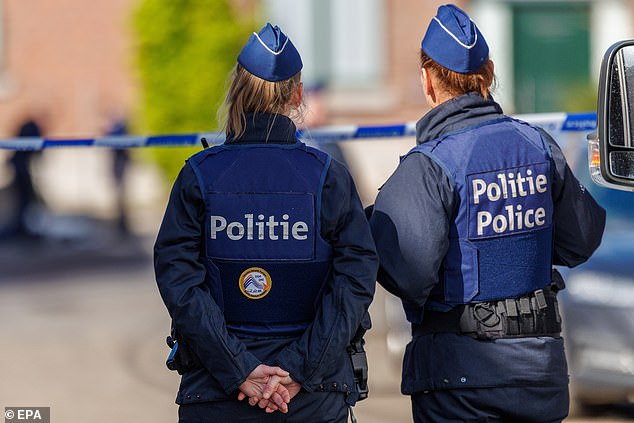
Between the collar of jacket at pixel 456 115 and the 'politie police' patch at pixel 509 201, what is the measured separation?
0.21 metres

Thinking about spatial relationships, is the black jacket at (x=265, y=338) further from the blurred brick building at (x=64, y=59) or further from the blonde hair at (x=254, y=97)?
the blurred brick building at (x=64, y=59)

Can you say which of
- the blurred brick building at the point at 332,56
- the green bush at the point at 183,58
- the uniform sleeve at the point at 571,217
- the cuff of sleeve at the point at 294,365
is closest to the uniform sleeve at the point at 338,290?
the cuff of sleeve at the point at 294,365

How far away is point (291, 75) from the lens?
3670 mm

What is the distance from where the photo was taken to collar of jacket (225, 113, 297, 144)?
3.64 meters

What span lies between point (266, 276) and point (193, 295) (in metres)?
0.23

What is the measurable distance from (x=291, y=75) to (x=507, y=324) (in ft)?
3.32

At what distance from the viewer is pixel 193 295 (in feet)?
11.4

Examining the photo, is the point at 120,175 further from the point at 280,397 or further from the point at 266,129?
the point at 280,397

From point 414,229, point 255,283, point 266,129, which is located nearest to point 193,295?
point 255,283

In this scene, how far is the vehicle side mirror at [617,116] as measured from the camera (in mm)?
2996

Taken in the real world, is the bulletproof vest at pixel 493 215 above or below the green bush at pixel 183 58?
below

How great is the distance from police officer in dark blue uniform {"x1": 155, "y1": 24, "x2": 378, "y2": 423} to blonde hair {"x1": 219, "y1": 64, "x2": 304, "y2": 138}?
→ 37mm

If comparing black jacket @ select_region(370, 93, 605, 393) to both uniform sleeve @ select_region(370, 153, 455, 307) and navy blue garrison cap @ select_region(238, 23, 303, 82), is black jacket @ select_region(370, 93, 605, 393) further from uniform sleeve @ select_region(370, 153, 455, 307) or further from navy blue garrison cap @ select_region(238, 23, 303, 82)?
navy blue garrison cap @ select_region(238, 23, 303, 82)

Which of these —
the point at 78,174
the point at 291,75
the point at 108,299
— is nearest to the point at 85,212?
the point at 78,174
